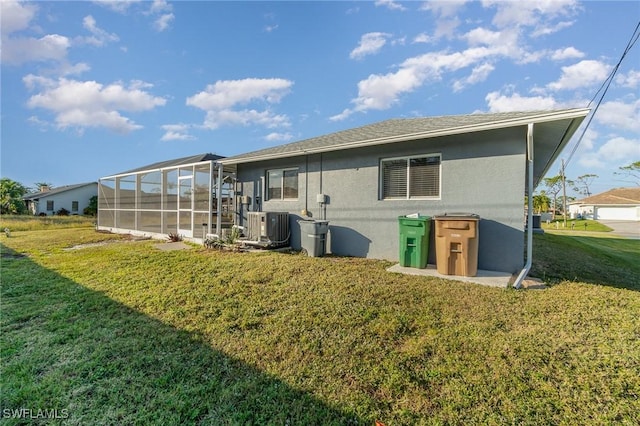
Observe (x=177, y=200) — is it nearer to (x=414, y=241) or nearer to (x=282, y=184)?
(x=282, y=184)

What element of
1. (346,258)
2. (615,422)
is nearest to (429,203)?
(346,258)

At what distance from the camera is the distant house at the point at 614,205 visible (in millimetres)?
36562

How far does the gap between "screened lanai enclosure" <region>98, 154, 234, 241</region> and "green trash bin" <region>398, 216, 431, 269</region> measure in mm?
6079

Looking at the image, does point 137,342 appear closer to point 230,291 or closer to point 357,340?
point 230,291

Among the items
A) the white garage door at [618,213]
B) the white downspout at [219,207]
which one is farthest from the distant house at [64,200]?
the white garage door at [618,213]

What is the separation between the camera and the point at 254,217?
8031mm

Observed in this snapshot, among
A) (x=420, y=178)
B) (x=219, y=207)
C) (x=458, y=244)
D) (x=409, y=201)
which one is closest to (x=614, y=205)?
(x=420, y=178)

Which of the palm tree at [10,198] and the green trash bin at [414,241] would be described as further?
the palm tree at [10,198]

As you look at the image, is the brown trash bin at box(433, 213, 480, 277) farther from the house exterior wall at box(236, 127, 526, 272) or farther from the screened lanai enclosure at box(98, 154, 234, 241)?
the screened lanai enclosure at box(98, 154, 234, 241)

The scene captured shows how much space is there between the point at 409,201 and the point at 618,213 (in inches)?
2031

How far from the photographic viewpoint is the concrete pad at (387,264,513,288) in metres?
4.61

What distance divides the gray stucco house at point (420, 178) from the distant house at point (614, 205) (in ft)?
146

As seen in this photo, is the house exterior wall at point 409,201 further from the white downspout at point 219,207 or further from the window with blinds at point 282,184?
the white downspout at point 219,207

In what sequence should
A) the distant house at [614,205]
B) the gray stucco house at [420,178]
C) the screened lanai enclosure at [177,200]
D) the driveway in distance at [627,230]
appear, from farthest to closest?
the distant house at [614,205]
the driveway in distance at [627,230]
the screened lanai enclosure at [177,200]
the gray stucco house at [420,178]
